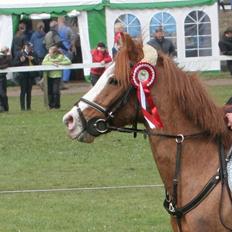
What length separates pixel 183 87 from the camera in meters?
5.79

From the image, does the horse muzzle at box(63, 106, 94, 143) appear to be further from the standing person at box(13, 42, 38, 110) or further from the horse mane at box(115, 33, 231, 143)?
the standing person at box(13, 42, 38, 110)

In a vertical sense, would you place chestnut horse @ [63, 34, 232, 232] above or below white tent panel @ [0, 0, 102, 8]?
below

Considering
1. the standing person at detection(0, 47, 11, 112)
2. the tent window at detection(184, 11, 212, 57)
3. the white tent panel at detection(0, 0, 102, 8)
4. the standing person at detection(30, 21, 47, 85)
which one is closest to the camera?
the standing person at detection(0, 47, 11, 112)

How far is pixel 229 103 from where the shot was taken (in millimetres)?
6219

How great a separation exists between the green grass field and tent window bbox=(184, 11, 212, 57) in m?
10.8

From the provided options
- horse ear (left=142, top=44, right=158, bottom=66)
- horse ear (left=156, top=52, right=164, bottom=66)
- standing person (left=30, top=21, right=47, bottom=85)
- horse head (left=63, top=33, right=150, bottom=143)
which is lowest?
standing person (left=30, top=21, right=47, bottom=85)

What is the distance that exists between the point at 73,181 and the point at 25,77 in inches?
399

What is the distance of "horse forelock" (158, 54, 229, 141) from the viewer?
5.79 m

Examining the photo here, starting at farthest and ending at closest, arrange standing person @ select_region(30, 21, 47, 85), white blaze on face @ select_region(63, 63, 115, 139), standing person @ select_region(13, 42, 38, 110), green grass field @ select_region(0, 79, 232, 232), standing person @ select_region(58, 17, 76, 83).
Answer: standing person @ select_region(58, 17, 76, 83) → standing person @ select_region(30, 21, 47, 85) → standing person @ select_region(13, 42, 38, 110) → green grass field @ select_region(0, 79, 232, 232) → white blaze on face @ select_region(63, 63, 115, 139)

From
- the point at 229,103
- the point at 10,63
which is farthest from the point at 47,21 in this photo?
the point at 229,103

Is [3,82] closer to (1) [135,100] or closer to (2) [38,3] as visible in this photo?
(2) [38,3]

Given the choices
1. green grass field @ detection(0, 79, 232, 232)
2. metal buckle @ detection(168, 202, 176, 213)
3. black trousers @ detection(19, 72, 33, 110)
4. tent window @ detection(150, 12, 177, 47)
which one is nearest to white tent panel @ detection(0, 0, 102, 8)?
tent window @ detection(150, 12, 177, 47)

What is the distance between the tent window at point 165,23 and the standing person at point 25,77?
5401 millimetres

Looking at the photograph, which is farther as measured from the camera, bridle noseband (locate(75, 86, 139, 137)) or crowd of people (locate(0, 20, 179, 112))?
crowd of people (locate(0, 20, 179, 112))
